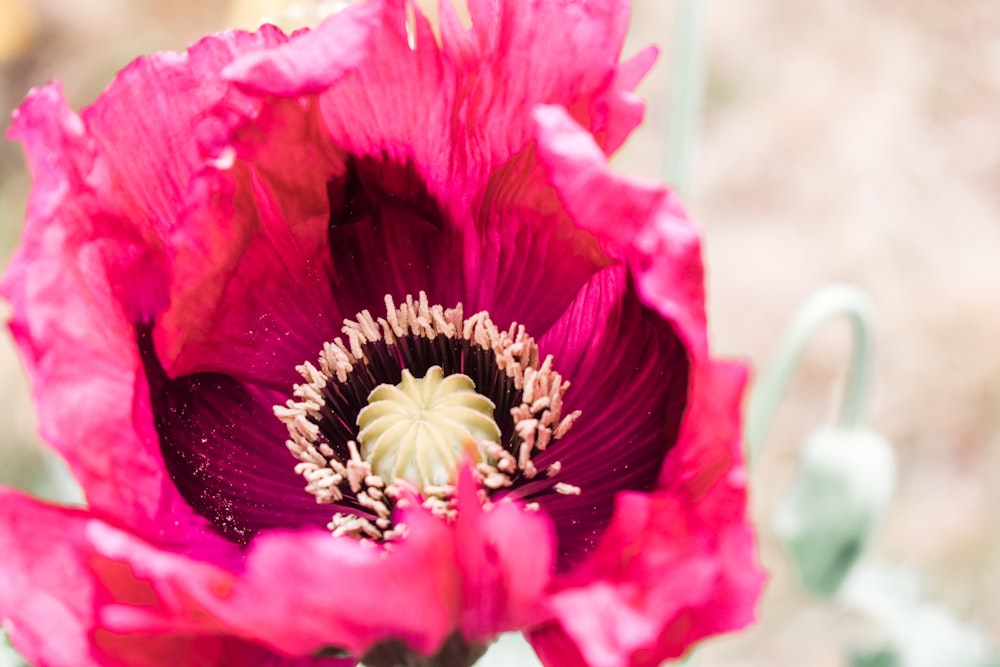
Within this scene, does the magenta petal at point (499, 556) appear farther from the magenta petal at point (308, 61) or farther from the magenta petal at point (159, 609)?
the magenta petal at point (308, 61)

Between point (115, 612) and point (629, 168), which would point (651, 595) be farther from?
point (629, 168)

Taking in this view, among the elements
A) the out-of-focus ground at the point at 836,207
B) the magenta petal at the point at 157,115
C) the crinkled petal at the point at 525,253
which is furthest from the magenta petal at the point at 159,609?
the out-of-focus ground at the point at 836,207

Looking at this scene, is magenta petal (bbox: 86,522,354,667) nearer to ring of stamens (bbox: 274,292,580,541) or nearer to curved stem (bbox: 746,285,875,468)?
ring of stamens (bbox: 274,292,580,541)

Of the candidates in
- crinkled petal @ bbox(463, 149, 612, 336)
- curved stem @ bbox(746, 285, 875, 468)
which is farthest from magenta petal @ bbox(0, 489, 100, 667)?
curved stem @ bbox(746, 285, 875, 468)

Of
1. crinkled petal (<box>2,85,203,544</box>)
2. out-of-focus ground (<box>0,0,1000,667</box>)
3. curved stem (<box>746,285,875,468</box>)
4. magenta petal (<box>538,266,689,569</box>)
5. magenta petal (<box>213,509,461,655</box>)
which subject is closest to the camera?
magenta petal (<box>213,509,461,655</box>)

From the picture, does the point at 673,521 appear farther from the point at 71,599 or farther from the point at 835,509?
the point at 835,509

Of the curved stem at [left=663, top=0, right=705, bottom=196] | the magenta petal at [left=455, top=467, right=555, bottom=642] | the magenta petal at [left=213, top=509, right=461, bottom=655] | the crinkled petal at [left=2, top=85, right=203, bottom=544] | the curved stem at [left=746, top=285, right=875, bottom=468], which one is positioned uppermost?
the curved stem at [left=663, top=0, right=705, bottom=196]
